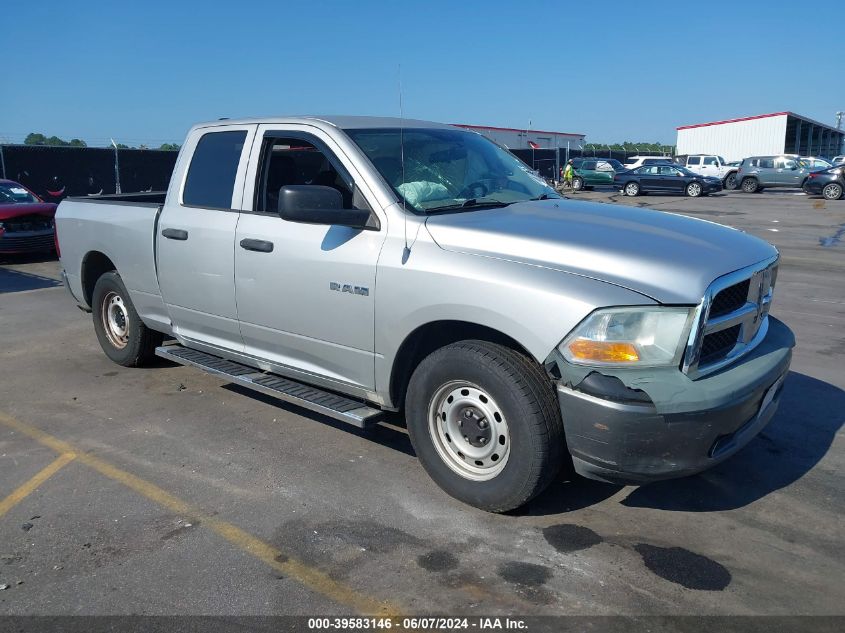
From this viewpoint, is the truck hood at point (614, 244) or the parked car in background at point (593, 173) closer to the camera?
the truck hood at point (614, 244)

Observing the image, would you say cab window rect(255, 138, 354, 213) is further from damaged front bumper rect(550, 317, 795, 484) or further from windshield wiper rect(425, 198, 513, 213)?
damaged front bumper rect(550, 317, 795, 484)

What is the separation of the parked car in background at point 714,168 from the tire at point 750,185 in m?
1.85

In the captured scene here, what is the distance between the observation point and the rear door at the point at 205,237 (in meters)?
5.21

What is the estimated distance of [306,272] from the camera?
459 centimetres

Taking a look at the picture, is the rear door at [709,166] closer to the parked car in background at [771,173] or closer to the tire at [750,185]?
the parked car in background at [771,173]

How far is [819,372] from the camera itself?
650 centimetres

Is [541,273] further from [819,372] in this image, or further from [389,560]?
[819,372]

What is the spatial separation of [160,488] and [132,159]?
2353cm

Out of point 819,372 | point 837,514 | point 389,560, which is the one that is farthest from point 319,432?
point 819,372

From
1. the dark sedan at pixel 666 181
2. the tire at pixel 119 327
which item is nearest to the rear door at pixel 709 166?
the dark sedan at pixel 666 181

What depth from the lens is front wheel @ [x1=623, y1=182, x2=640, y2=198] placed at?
35.5m

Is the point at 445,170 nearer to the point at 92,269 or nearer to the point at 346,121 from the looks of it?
the point at 346,121

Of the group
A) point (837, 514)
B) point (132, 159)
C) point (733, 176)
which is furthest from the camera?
point (733, 176)

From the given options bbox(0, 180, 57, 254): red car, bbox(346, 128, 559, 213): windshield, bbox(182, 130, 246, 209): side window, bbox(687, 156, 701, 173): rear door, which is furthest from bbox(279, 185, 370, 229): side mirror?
bbox(687, 156, 701, 173): rear door
